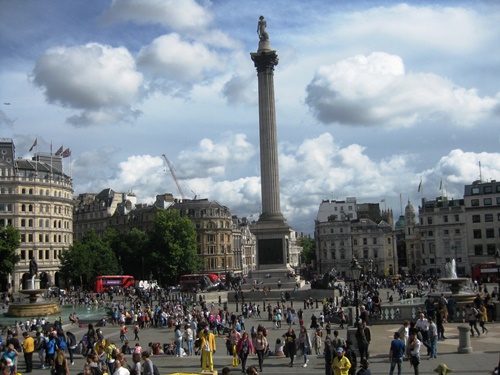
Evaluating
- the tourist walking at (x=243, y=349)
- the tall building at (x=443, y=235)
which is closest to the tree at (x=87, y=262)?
the tall building at (x=443, y=235)

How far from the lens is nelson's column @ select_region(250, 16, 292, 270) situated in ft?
218

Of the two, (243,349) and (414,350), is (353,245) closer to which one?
(243,349)

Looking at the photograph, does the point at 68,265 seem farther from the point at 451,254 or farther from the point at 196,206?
the point at 451,254

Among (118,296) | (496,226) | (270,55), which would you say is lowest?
(118,296)

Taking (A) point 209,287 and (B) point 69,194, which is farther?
(B) point 69,194

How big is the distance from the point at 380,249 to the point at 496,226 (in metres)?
28.7

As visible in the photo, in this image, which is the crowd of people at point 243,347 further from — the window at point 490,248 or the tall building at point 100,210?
the tall building at point 100,210

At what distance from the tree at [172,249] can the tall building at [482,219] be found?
4454 cm

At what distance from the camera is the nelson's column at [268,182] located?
218 ft

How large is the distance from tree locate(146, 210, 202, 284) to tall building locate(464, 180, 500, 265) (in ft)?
146

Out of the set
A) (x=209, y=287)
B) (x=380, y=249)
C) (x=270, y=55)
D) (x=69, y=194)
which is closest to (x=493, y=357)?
(x=209, y=287)

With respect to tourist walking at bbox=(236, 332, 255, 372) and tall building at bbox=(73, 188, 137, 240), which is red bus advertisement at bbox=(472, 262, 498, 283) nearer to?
tourist walking at bbox=(236, 332, 255, 372)

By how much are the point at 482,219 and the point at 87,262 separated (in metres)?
61.2

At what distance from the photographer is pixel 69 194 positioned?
97.4 m
